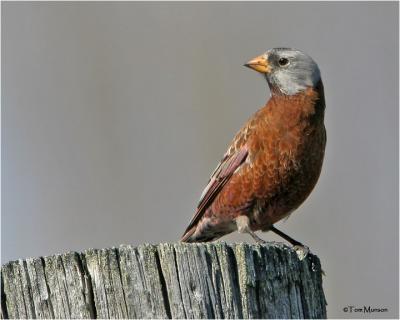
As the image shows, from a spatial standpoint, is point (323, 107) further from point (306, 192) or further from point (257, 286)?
point (257, 286)

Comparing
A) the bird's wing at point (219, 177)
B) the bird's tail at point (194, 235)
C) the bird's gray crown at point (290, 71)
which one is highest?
the bird's gray crown at point (290, 71)

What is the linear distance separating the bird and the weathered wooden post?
8.28 ft

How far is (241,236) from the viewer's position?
7914 millimetres

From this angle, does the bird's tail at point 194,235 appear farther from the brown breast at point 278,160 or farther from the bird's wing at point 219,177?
the brown breast at point 278,160

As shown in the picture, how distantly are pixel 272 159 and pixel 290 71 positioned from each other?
2.87 feet

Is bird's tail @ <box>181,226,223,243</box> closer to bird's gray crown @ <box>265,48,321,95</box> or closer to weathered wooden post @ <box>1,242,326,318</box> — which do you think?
bird's gray crown @ <box>265,48,321,95</box>

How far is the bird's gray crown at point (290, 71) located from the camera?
277 inches

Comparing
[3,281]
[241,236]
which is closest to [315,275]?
[3,281]

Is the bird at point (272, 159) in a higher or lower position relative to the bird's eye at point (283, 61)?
lower

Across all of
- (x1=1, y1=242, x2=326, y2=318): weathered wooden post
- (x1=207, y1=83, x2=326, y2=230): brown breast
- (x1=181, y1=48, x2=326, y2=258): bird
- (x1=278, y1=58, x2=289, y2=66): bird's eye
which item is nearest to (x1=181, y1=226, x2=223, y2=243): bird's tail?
(x1=181, y1=48, x2=326, y2=258): bird

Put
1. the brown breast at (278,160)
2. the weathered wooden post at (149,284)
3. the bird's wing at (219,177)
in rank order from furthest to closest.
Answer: the bird's wing at (219,177), the brown breast at (278,160), the weathered wooden post at (149,284)

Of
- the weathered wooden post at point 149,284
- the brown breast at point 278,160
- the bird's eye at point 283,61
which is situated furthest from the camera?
the bird's eye at point 283,61

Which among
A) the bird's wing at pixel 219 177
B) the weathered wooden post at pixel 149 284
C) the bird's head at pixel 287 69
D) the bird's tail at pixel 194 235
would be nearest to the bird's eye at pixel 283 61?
the bird's head at pixel 287 69

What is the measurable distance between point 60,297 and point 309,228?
185 inches
